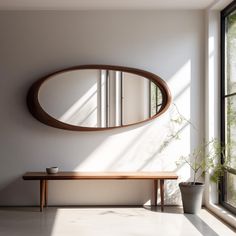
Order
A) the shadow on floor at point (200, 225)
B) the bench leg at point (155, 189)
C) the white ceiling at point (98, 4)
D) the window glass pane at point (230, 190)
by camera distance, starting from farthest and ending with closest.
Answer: the bench leg at point (155, 189) → the white ceiling at point (98, 4) → the window glass pane at point (230, 190) → the shadow on floor at point (200, 225)

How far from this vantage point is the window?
5.20m

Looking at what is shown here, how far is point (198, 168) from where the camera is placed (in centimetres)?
555

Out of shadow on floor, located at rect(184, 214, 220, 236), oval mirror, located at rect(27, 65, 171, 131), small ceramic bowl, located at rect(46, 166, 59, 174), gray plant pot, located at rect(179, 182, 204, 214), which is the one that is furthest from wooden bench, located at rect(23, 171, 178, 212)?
oval mirror, located at rect(27, 65, 171, 131)

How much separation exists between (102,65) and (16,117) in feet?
4.68

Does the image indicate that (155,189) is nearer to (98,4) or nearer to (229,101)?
(229,101)

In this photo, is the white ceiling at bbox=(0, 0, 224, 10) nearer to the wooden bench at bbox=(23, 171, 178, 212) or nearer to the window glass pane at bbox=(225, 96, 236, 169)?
the window glass pane at bbox=(225, 96, 236, 169)

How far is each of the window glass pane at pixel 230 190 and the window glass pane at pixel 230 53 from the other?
1.15 metres

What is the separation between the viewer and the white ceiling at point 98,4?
17.5ft

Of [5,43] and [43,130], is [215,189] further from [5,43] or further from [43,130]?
[5,43]

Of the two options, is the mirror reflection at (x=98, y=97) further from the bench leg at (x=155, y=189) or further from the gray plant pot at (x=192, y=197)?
the gray plant pot at (x=192, y=197)

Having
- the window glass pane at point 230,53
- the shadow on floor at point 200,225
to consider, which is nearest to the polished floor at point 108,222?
the shadow on floor at point 200,225

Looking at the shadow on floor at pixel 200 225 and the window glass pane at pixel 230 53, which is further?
the window glass pane at pixel 230 53

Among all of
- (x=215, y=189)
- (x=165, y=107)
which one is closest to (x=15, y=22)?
(x=165, y=107)

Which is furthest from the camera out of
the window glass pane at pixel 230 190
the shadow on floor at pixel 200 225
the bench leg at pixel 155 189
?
the bench leg at pixel 155 189
